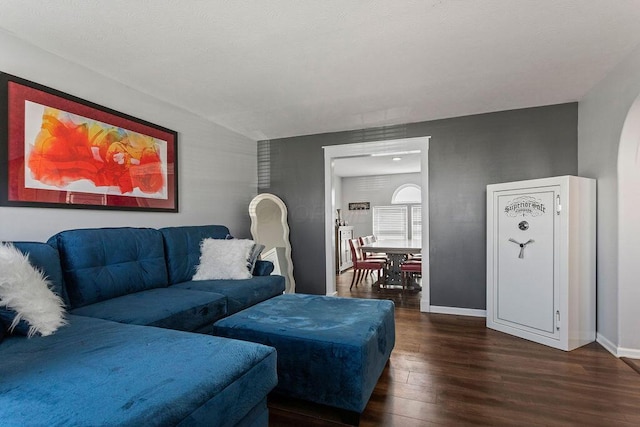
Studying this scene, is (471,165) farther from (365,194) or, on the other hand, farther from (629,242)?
(365,194)

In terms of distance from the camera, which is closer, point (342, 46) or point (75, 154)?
point (342, 46)

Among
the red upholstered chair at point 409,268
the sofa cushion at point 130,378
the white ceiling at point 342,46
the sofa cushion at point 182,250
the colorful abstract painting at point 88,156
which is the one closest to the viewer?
the sofa cushion at point 130,378

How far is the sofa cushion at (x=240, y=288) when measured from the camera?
252 centimetres

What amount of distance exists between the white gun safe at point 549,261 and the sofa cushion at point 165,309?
8.67 feet

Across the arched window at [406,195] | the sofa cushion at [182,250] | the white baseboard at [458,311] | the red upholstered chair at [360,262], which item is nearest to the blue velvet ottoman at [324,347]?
the sofa cushion at [182,250]

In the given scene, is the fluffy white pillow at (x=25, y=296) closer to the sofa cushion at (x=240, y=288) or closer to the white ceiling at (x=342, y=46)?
the sofa cushion at (x=240, y=288)

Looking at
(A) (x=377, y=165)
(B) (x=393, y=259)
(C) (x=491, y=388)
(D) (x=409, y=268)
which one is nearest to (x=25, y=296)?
(C) (x=491, y=388)

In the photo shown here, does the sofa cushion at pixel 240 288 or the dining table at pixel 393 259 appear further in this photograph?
the dining table at pixel 393 259

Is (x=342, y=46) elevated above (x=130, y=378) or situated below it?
above

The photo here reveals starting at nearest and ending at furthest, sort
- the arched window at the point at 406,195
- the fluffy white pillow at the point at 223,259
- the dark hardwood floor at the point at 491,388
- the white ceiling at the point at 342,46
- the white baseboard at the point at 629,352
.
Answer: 1. the dark hardwood floor at the point at 491,388
2. the white ceiling at the point at 342,46
3. the white baseboard at the point at 629,352
4. the fluffy white pillow at the point at 223,259
5. the arched window at the point at 406,195

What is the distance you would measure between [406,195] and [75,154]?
5.71m

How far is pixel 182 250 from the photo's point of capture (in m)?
2.92

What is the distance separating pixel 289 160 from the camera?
436 cm

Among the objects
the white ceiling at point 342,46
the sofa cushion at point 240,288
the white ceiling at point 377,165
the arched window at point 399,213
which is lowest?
the sofa cushion at point 240,288
